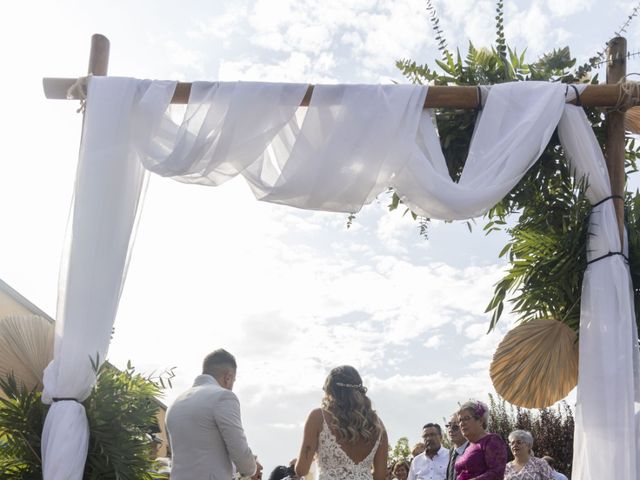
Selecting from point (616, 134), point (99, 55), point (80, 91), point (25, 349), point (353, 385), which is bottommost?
point (353, 385)

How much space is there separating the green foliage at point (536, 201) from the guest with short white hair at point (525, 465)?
1365 millimetres

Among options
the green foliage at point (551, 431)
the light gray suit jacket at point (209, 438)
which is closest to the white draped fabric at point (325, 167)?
the light gray suit jacket at point (209, 438)

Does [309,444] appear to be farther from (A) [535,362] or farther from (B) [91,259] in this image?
(B) [91,259]

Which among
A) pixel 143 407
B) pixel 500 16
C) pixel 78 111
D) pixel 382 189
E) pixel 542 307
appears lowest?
Answer: pixel 143 407

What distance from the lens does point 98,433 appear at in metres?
4.57

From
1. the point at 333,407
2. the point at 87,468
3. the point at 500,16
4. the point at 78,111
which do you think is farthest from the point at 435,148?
the point at 87,468

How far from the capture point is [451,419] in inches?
271

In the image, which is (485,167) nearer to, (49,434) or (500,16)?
(500,16)

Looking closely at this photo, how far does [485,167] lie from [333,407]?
174cm

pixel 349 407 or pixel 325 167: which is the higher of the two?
pixel 325 167

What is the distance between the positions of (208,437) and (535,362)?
210 centimetres

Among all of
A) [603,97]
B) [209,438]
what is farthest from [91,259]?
[603,97]

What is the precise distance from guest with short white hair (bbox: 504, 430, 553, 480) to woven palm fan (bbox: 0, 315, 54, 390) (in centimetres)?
359

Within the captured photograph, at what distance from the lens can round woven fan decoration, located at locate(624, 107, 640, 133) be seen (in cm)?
538
